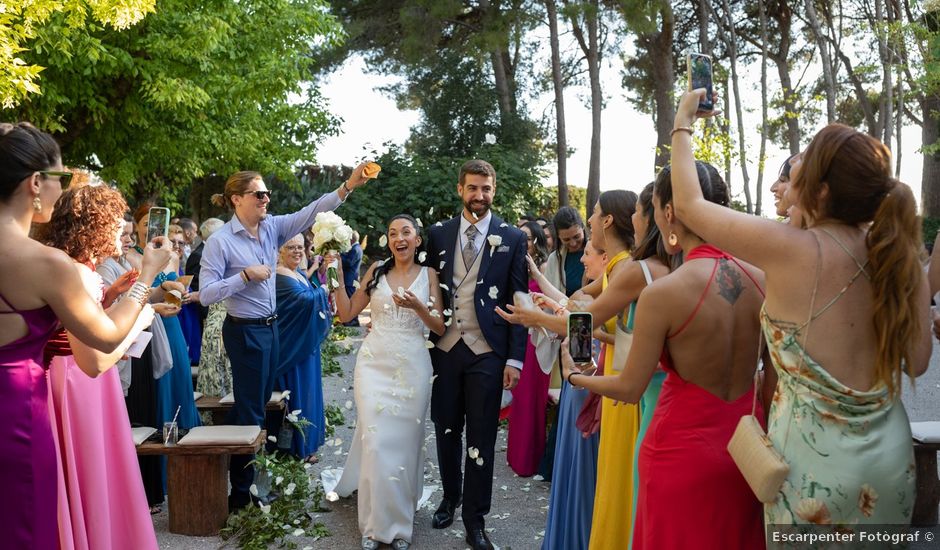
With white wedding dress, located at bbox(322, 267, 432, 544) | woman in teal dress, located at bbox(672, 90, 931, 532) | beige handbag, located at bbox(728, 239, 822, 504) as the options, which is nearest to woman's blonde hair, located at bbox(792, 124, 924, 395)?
woman in teal dress, located at bbox(672, 90, 931, 532)

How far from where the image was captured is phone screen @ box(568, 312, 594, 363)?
3.06 metres

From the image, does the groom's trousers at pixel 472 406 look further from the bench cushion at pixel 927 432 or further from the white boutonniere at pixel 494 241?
the bench cushion at pixel 927 432

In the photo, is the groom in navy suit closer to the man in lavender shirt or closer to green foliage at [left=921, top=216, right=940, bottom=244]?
the man in lavender shirt

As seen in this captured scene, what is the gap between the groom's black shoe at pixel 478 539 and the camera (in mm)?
5004

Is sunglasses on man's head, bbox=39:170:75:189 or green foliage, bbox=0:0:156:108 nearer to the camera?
sunglasses on man's head, bbox=39:170:75:189

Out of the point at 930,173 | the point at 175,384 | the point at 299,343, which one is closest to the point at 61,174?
the point at 175,384

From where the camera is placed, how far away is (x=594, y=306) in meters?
3.60

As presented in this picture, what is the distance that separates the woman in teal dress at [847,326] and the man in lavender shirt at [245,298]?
3749 millimetres

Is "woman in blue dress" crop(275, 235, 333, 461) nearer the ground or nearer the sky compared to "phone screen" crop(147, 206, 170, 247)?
nearer the ground

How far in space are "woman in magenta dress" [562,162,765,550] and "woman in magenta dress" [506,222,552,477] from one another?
4.05m

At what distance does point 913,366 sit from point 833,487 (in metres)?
0.42

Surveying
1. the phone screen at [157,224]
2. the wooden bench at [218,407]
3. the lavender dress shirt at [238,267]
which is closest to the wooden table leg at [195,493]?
the lavender dress shirt at [238,267]

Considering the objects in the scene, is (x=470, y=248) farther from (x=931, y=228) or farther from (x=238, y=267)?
(x=931, y=228)

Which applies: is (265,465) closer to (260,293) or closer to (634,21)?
(260,293)
